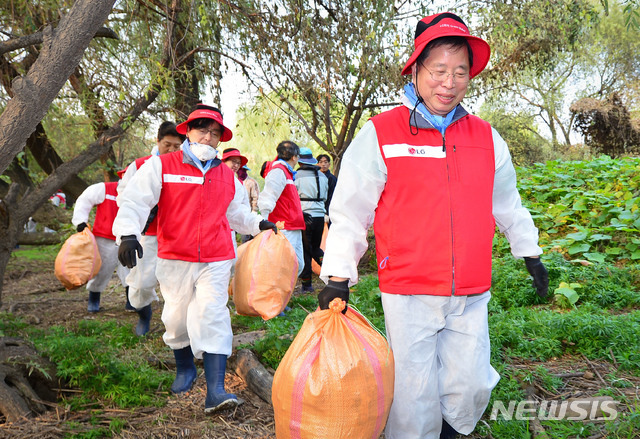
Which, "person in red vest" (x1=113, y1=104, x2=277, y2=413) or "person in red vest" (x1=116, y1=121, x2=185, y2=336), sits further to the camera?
"person in red vest" (x1=116, y1=121, x2=185, y2=336)

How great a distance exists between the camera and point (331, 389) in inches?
80.7

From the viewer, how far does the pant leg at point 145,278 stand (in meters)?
4.91

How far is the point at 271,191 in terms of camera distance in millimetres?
6102

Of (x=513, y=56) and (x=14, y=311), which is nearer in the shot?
(x=14, y=311)

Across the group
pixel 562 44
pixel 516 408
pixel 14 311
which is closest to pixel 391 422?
pixel 516 408

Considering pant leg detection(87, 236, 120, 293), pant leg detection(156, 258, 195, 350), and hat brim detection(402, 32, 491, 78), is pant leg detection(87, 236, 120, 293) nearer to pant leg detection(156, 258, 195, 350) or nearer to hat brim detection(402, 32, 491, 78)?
pant leg detection(156, 258, 195, 350)

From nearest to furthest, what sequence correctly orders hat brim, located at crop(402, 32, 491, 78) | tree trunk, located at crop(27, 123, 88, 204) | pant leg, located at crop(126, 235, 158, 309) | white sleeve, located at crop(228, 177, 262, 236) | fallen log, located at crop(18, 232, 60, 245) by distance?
hat brim, located at crop(402, 32, 491, 78), white sleeve, located at crop(228, 177, 262, 236), pant leg, located at crop(126, 235, 158, 309), tree trunk, located at crop(27, 123, 88, 204), fallen log, located at crop(18, 232, 60, 245)

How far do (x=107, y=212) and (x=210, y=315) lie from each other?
3399mm

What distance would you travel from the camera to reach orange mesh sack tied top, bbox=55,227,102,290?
5.96 meters

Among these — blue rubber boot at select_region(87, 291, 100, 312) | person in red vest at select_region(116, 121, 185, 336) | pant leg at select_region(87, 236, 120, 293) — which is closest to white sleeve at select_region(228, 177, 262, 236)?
person in red vest at select_region(116, 121, 185, 336)

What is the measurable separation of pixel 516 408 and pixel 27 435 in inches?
109

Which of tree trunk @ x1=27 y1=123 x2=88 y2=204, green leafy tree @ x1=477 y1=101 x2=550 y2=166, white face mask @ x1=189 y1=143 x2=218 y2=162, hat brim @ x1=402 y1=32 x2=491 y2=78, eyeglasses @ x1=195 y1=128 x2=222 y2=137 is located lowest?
white face mask @ x1=189 y1=143 x2=218 y2=162

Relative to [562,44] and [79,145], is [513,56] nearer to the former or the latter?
[562,44]

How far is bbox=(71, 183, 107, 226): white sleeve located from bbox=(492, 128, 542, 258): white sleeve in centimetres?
494
